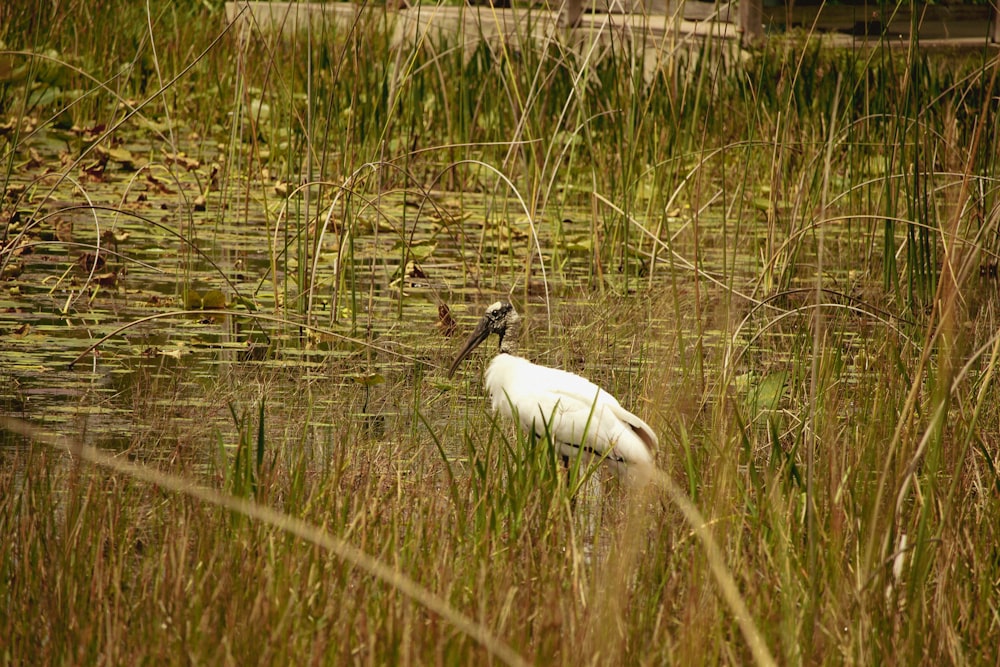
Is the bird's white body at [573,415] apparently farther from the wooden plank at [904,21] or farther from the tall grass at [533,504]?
the wooden plank at [904,21]

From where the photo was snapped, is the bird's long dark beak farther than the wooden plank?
No

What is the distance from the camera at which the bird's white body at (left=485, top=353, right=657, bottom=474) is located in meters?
3.25

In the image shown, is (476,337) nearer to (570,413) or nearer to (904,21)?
(570,413)

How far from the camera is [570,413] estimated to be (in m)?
3.45

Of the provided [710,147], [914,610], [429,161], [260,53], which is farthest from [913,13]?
[260,53]

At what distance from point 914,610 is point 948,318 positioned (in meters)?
0.47

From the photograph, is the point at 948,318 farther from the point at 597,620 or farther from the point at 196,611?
the point at 196,611

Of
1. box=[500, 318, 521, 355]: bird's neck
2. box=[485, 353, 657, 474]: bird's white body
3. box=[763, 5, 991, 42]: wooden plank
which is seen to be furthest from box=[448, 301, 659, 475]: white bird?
box=[763, 5, 991, 42]: wooden plank

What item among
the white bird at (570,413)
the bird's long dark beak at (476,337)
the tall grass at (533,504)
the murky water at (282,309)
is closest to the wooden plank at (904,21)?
the murky water at (282,309)

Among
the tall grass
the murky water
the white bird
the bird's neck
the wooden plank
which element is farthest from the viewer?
the wooden plank

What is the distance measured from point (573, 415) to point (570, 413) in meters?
0.01

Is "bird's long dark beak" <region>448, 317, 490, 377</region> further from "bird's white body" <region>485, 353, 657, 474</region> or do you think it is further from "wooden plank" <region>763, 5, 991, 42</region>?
"wooden plank" <region>763, 5, 991, 42</region>

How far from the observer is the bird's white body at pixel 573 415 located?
325 cm

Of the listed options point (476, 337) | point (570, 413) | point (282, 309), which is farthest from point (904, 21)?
point (570, 413)
